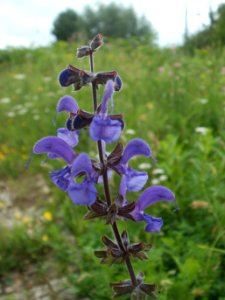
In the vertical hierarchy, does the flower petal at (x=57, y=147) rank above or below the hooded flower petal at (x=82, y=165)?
above

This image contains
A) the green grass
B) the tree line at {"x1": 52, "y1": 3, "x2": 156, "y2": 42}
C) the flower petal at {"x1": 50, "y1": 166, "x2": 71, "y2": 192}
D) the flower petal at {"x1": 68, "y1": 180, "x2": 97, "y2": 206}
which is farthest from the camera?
the tree line at {"x1": 52, "y1": 3, "x2": 156, "y2": 42}

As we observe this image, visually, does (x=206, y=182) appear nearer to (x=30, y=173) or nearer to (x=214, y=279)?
(x=214, y=279)

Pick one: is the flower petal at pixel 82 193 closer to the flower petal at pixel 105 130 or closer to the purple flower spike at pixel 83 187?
the purple flower spike at pixel 83 187

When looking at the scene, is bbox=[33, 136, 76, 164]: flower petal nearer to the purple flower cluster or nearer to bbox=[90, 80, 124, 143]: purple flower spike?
the purple flower cluster

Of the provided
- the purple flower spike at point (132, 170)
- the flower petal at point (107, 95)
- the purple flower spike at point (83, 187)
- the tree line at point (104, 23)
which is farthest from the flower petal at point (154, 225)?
the tree line at point (104, 23)

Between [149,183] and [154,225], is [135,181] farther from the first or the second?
[149,183]

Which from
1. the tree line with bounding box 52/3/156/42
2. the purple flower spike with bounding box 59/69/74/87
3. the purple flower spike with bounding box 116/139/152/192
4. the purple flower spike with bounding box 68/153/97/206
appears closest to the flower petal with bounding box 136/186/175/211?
the purple flower spike with bounding box 116/139/152/192

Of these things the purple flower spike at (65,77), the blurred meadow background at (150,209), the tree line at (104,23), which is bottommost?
the blurred meadow background at (150,209)

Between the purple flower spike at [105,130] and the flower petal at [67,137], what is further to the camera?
the flower petal at [67,137]

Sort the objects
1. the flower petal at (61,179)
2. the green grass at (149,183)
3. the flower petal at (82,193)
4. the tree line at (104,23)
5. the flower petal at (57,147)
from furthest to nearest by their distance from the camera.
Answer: the tree line at (104,23) < the green grass at (149,183) < the flower petal at (57,147) < the flower petal at (61,179) < the flower petal at (82,193)

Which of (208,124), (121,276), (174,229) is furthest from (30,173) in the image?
(121,276)
